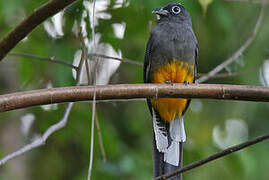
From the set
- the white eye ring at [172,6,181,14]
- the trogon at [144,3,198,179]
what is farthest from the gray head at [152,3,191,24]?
the trogon at [144,3,198,179]

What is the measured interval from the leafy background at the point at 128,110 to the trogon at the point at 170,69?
9.0 inches

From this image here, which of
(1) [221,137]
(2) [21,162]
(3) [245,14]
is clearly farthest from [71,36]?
(1) [221,137]

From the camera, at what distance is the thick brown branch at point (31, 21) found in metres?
2.24

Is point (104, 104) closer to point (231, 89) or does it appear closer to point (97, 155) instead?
point (97, 155)

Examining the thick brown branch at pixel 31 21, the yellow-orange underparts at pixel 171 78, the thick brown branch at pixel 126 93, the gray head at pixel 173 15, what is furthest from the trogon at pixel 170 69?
the thick brown branch at pixel 31 21

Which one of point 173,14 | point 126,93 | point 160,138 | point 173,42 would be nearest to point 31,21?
point 126,93

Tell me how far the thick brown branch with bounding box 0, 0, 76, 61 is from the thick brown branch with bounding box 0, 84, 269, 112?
263mm

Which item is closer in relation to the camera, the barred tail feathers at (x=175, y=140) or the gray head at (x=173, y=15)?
the barred tail feathers at (x=175, y=140)

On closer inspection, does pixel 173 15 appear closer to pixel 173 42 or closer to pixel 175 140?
pixel 173 42

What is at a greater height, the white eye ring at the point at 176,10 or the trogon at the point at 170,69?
the white eye ring at the point at 176,10

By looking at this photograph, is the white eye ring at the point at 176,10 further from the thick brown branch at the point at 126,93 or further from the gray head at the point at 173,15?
the thick brown branch at the point at 126,93

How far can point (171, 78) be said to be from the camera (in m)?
4.30

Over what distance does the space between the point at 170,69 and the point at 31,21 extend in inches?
87.5

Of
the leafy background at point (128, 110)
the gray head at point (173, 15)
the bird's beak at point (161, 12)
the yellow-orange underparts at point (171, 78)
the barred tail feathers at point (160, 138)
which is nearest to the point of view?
the barred tail feathers at point (160, 138)
